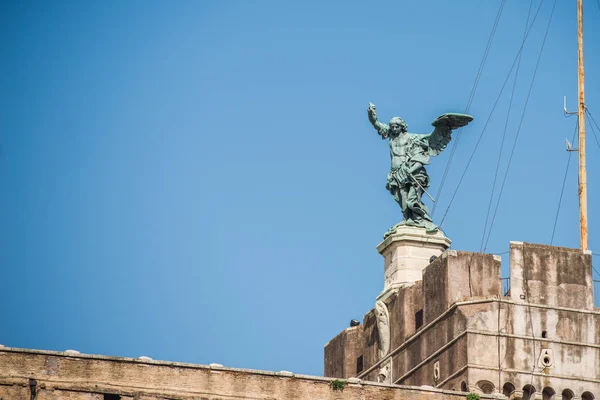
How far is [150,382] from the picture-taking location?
8406cm

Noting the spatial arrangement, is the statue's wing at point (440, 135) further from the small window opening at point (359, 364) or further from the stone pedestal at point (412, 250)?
the small window opening at point (359, 364)

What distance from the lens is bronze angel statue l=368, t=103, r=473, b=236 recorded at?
3883 inches

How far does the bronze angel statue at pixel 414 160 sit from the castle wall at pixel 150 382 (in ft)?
44.2

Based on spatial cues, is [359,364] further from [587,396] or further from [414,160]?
[587,396]

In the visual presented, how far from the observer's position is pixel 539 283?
297 feet

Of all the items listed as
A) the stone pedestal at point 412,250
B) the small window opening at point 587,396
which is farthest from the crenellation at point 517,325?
the stone pedestal at point 412,250

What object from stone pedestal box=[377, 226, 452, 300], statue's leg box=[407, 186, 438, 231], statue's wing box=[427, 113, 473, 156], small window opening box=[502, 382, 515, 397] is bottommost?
small window opening box=[502, 382, 515, 397]

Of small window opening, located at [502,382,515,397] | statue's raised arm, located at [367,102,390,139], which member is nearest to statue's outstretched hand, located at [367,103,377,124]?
statue's raised arm, located at [367,102,390,139]

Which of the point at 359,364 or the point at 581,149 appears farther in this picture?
the point at 359,364

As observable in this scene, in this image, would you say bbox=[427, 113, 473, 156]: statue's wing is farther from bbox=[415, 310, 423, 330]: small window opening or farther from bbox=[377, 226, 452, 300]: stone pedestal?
bbox=[415, 310, 423, 330]: small window opening

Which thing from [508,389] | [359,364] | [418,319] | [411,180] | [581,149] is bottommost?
[508,389]

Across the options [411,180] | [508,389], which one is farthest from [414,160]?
[508,389]

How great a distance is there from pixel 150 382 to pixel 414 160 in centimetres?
1984

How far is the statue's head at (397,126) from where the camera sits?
10062 centimetres
